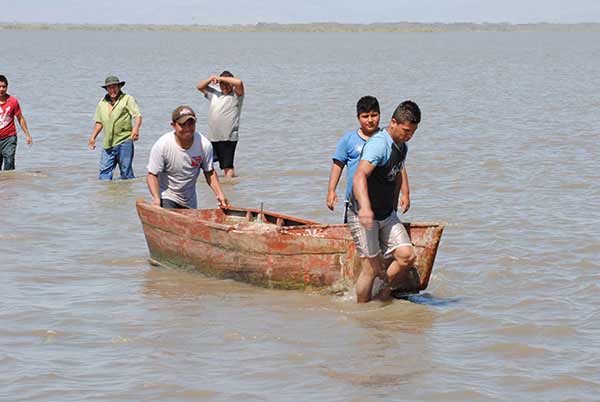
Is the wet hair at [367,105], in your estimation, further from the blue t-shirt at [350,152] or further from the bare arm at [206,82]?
the bare arm at [206,82]

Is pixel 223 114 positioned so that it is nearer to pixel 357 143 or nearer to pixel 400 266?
pixel 357 143

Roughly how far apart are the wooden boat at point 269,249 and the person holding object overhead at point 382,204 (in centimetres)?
27

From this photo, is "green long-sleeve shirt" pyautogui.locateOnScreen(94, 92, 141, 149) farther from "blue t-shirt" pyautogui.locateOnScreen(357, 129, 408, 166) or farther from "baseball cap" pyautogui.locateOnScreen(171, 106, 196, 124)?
"blue t-shirt" pyautogui.locateOnScreen(357, 129, 408, 166)

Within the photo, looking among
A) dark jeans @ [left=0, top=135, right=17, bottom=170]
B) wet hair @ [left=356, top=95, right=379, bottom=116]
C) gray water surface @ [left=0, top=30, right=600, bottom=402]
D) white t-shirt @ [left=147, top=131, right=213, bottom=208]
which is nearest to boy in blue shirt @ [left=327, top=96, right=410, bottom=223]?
wet hair @ [left=356, top=95, right=379, bottom=116]

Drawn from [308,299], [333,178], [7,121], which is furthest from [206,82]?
[308,299]

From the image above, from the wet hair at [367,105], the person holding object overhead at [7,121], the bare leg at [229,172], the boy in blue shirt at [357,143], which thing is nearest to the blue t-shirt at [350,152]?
the boy in blue shirt at [357,143]

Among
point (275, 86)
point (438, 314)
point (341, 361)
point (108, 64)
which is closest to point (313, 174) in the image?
point (438, 314)

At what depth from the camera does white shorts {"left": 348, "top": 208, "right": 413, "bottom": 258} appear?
7973 millimetres

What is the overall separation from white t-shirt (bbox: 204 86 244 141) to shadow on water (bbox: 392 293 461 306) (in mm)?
5728

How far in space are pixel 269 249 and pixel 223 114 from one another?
5.68m

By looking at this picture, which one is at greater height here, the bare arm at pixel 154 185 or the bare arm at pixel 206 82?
the bare arm at pixel 206 82

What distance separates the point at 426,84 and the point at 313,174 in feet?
75.1

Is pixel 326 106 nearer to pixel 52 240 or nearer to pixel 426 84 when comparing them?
pixel 426 84

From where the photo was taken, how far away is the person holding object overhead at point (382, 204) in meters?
7.61
